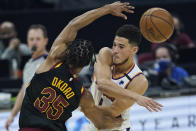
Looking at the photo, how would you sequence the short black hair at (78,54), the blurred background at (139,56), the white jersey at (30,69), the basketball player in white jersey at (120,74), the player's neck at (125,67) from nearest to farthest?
1. the short black hair at (78,54)
2. the basketball player in white jersey at (120,74)
3. the player's neck at (125,67)
4. the white jersey at (30,69)
5. the blurred background at (139,56)

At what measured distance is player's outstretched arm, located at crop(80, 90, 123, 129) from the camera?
4.30 meters

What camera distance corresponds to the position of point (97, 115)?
4523mm

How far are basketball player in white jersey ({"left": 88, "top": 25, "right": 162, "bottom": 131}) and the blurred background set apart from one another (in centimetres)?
182

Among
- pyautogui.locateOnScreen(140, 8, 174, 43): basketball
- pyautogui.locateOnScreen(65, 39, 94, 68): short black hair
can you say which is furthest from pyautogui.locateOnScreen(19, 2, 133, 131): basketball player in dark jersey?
pyautogui.locateOnScreen(140, 8, 174, 43): basketball

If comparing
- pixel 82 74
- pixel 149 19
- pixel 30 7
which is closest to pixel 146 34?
pixel 149 19

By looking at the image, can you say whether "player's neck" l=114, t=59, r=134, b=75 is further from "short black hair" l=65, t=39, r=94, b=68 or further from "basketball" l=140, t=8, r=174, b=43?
"short black hair" l=65, t=39, r=94, b=68

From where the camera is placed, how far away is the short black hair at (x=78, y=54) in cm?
406

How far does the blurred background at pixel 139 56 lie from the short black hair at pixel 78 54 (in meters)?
2.74

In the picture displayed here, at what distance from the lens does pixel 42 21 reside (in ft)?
32.5

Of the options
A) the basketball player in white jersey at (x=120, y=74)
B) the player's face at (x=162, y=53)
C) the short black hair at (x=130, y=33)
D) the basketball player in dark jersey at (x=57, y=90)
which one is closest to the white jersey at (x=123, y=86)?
the basketball player in white jersey at (x=120, y=74)

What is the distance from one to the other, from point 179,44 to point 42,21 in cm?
313

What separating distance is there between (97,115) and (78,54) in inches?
31.3

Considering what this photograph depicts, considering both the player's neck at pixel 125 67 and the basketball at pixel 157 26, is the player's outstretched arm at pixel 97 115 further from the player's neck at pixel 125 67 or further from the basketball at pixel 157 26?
the basketball at pixel 157 26

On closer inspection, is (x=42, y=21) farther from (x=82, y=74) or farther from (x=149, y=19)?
(x=149, y=19)
